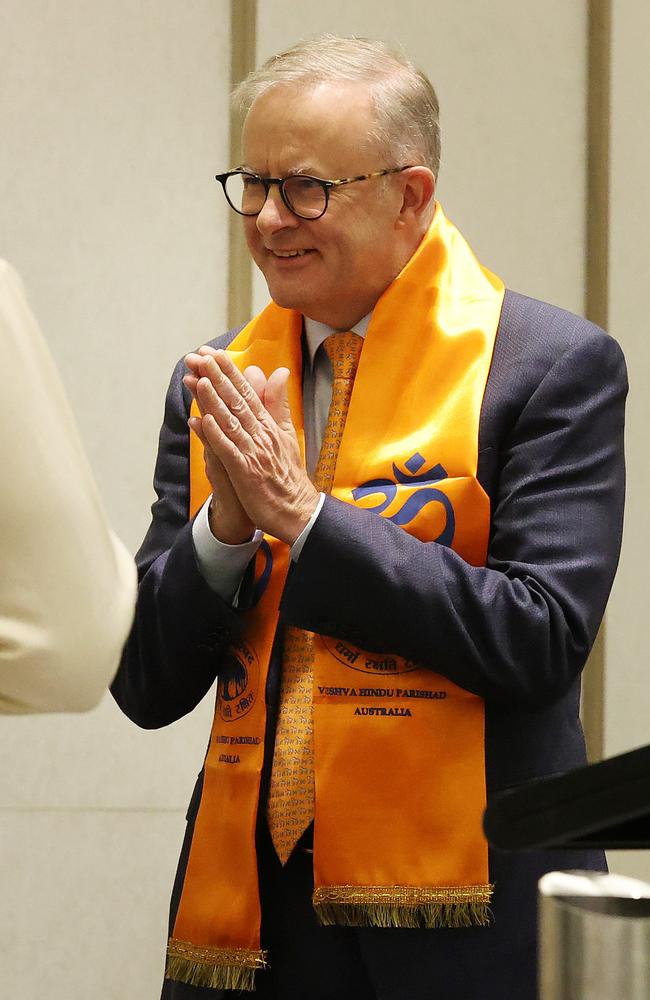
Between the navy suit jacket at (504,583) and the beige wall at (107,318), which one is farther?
the beige wall at (107,318)

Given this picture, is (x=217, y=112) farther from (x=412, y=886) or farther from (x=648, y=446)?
(x=412, y=886)

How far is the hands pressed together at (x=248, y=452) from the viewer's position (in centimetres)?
181

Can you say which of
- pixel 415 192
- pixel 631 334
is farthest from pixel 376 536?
pixel 631 334

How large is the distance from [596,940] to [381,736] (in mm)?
1138

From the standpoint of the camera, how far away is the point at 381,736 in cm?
186

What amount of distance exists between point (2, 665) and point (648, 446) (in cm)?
274

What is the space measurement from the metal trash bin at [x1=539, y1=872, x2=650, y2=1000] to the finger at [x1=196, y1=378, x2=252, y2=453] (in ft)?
3.63

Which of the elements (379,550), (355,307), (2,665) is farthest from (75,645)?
(355,307)

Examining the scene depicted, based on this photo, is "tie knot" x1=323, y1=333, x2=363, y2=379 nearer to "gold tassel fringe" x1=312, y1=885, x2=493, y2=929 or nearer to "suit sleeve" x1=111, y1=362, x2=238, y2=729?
"suit sleeve" x1=111, y1=362, x2=238, y2=729

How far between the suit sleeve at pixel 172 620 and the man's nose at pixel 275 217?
1.02ft

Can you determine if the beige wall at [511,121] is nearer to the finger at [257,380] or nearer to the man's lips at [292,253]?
the man's lips at [292,253]

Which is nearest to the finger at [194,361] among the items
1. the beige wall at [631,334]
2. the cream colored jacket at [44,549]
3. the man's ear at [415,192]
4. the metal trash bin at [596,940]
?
the man's ear at [415,192]

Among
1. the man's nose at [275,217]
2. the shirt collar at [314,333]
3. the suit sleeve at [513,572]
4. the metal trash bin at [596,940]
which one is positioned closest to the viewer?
the metal trash bin at [596,940]

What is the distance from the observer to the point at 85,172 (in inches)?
134
